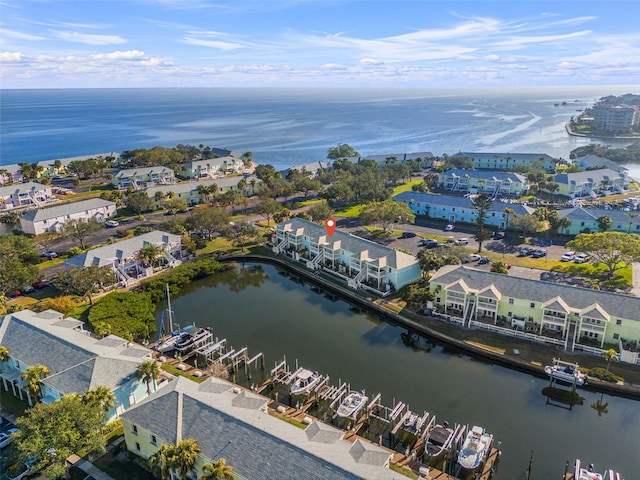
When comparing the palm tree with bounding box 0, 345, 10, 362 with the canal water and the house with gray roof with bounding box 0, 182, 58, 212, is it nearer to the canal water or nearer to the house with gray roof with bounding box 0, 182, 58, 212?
the canal water

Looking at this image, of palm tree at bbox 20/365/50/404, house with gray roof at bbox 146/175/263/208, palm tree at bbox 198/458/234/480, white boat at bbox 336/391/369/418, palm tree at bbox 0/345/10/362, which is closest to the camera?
palm tree at bbox 198/458/234/480

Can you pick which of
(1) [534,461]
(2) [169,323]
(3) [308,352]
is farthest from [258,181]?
(1) [534,461]

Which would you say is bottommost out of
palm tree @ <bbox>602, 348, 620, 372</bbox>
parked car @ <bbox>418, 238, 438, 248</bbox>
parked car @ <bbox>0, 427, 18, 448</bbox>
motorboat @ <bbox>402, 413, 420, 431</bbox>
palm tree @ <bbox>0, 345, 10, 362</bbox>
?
motorboat @ <bbox>402, 413, 420, 431</bbox>

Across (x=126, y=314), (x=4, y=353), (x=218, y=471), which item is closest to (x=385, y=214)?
(x=126, y=314)

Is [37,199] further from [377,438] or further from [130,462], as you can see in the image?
[377,438]

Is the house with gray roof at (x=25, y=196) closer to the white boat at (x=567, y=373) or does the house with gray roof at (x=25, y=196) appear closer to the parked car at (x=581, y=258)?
the white boat at (x=567, y=373)

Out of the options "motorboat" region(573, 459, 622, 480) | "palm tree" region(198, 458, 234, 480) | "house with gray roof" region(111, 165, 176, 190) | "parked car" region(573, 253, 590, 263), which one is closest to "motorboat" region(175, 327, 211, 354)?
"palm tree" region(198, 458, 234, 480)
